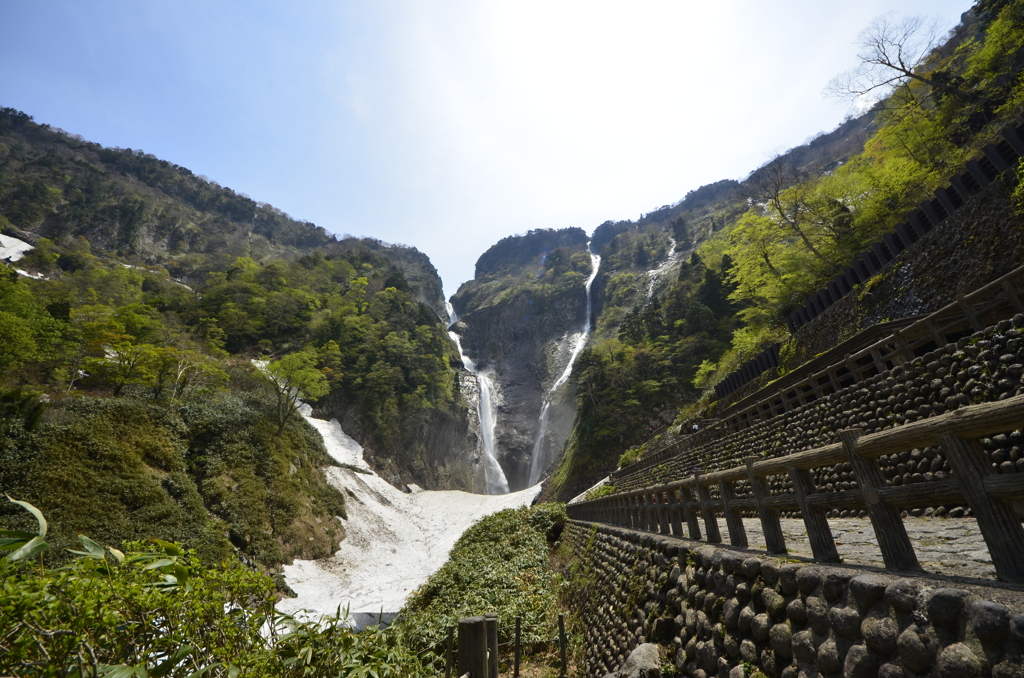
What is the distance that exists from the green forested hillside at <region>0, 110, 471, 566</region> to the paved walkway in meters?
13.7

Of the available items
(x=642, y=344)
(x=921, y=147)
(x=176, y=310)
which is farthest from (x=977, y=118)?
(x=176, y=310)

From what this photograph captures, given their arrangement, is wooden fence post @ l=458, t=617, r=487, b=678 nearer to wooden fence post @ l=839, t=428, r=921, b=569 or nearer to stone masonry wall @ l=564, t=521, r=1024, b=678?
stone masonry wall @ l=564, t=521, r=1024, b=678

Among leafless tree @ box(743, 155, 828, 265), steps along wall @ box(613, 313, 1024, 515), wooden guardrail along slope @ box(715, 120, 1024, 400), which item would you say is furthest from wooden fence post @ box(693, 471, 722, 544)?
leafless tree @ box(743, 155, 828, 265)

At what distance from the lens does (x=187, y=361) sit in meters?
18.9

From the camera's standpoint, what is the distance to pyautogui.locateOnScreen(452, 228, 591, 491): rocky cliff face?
1997 inches

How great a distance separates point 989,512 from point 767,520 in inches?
62.8

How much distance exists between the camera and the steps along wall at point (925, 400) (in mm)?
4613

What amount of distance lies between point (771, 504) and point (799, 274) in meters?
19.9

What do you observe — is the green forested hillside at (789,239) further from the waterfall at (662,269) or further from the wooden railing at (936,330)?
the waterfall at (662,269)

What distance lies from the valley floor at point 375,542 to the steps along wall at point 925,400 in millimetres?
9533

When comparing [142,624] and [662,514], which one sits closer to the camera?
[142,624]

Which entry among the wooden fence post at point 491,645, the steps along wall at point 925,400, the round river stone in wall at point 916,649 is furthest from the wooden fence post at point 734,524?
the wooden fence post at point 491,645

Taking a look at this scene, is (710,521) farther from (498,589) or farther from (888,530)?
(498,589)

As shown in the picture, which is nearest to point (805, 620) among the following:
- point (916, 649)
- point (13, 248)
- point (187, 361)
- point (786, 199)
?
point (916, 649)
